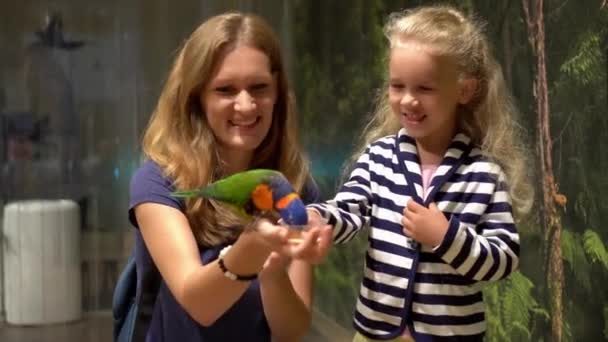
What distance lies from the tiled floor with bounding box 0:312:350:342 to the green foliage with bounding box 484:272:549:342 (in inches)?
48.4

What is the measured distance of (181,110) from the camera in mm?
1294

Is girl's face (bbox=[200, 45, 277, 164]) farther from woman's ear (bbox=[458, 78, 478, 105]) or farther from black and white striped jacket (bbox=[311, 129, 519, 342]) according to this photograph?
woman's ear (bbox=[458, 78, 478, 105])

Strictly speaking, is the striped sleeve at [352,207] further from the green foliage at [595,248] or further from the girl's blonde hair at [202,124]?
the green foliage at [595,248]

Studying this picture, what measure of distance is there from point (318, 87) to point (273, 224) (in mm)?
2355

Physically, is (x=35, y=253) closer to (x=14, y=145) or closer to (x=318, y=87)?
(x=14, y=145)

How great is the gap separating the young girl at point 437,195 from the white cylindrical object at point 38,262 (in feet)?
7.81

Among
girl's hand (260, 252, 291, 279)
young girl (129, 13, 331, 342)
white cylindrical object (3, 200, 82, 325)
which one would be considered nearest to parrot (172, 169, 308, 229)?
girl's hand (260, 252, 291, 279)

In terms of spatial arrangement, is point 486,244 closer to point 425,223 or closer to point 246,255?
point 425,223

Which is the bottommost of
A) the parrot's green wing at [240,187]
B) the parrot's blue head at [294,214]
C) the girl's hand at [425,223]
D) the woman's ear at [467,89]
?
the girl's hand at [425,223]

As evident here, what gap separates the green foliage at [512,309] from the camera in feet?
5.89

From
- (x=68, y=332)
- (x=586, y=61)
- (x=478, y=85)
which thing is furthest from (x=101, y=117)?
(x=478, y=85)

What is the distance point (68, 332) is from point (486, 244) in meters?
2.55

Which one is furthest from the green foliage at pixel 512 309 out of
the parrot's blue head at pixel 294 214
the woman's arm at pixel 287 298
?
the parrot's blue head at pixel 294 214

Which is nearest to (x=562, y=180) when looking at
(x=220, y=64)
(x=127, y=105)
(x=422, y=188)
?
(x=422, y=188)
